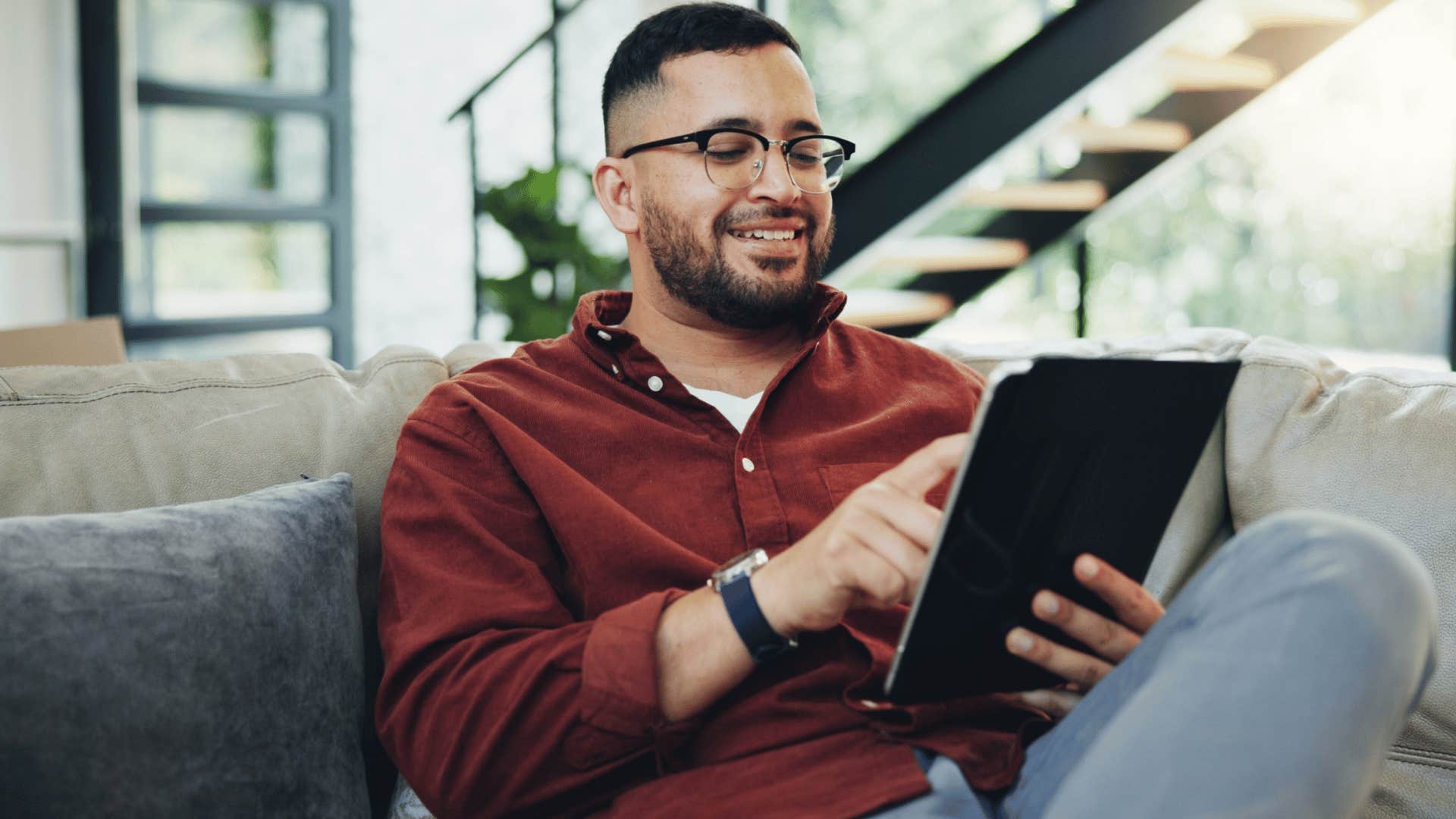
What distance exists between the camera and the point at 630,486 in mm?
1264

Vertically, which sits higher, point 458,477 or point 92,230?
point 92,230

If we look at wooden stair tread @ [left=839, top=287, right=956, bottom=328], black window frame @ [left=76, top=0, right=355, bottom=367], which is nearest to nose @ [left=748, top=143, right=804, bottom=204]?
wooden stair tread @ [left=839, top=287, right=956, bottom=328]

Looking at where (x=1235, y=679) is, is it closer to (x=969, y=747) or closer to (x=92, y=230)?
(x=969, y=747)

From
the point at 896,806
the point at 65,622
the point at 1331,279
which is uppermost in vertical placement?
the point at 1331,279

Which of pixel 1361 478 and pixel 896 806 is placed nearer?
pixel 896 806

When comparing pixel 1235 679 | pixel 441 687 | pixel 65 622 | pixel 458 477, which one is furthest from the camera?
pixel 458 477

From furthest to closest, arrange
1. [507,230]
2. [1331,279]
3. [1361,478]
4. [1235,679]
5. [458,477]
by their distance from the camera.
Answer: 1. [1331,279]
2. [507,230]
3. [1361,478]
4. [458,477]
5. [1235,679]

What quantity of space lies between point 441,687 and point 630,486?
30 centimetres

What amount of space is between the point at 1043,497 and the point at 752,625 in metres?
0.28

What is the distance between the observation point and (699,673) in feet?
3.40

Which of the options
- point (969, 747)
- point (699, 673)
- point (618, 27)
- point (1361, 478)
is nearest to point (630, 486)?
point (699, 673)

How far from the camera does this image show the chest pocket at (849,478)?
1.30 m

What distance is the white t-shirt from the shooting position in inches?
55.5

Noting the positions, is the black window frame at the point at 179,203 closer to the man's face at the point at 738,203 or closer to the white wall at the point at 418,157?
the white wall at the point at 418,157
